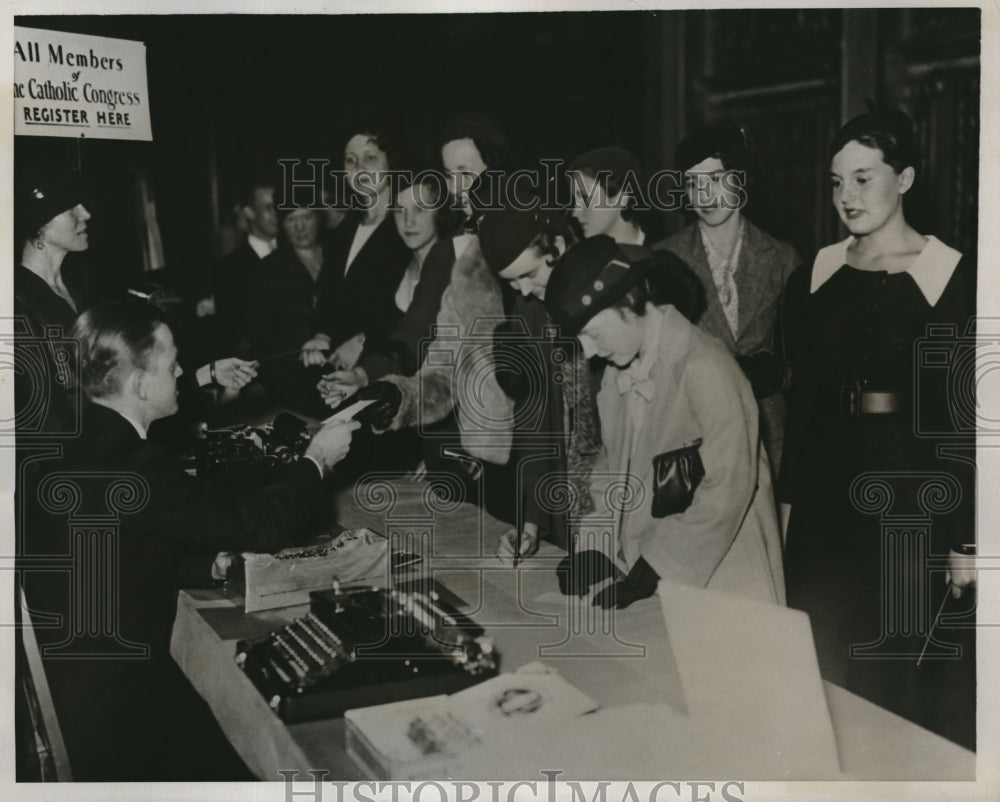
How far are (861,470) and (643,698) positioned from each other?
0.94m

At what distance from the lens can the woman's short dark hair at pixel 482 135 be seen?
3.10m

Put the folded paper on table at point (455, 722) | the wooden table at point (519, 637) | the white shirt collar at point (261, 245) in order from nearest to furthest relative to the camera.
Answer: the folded paper on table at point (455, 722), the wooden table at point (519, 637), the white shirt collar at point (261, 245)

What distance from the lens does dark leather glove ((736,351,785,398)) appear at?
3.11 metres

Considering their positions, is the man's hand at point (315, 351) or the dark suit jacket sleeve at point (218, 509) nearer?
the dark suit jacket sleeve at point (218, 509)

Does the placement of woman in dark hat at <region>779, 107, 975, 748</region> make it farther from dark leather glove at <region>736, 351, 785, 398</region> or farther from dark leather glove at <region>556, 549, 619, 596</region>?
dark leather glove at <region>556, 549, 619, 596</region>

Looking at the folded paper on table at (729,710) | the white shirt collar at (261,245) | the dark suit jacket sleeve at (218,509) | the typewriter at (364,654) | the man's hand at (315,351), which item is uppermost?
the white shirt collar at (261,245)

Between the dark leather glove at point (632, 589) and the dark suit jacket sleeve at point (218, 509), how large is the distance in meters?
0.90

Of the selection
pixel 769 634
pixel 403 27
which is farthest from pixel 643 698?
pixel 403 27

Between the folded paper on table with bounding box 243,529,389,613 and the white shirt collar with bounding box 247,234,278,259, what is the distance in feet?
2.84

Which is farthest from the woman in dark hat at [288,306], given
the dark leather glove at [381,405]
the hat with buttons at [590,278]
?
the hat with buttons at [590,278]

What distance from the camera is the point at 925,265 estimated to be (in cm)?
308

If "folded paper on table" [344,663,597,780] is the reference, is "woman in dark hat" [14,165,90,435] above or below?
above

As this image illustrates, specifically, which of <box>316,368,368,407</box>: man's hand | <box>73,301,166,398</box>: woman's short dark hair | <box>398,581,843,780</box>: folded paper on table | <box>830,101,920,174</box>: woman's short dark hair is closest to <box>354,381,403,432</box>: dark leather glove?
<box>316,368,368,407</box>: man's hand

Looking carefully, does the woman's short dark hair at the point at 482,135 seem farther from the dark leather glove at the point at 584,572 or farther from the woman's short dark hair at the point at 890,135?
the dark leather glove at the point at 584,572
